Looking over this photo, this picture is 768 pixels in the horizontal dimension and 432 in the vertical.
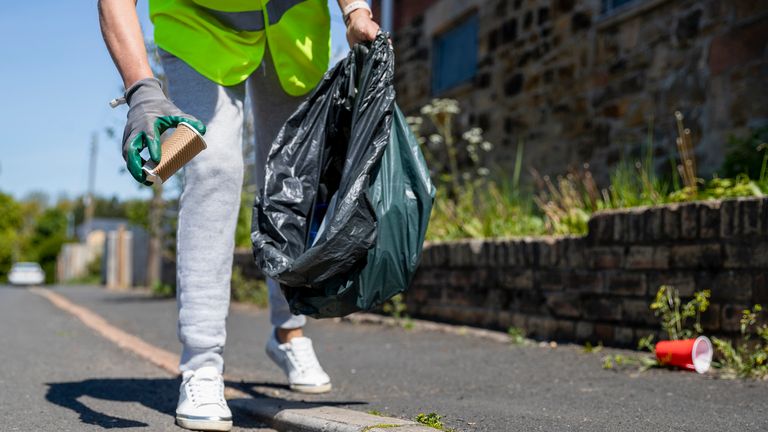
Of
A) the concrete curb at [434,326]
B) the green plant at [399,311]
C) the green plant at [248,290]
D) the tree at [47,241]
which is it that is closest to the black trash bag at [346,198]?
the concrete curb at [434,326]

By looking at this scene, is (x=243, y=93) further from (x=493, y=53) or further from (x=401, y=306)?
(x=493, y=53)

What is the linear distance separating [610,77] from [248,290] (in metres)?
4.47

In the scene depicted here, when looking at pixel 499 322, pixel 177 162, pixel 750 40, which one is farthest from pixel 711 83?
pixel 177 162

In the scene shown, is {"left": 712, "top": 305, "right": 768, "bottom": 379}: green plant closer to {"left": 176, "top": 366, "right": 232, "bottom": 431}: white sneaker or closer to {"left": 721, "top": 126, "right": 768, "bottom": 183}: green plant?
{"left": 721, "top": 126, "right": 768, "bottom": 183}: green plant

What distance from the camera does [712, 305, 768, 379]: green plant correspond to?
333 cm

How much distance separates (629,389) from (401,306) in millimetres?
2858

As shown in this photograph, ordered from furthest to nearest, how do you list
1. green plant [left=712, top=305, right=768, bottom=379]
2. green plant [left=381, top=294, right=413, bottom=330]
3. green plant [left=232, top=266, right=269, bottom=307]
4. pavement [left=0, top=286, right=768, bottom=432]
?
green plant [left=232, top=266, right=269, bottom=307] → green plant [left=381, top=294, right=413, bottom=330] → green plant [left=712, top=305, right=768, bottom=379] → pavement [left=0, top=286, right=768, bottom=432]

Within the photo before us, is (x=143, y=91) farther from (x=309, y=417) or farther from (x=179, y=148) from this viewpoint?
(x=309, y=417)

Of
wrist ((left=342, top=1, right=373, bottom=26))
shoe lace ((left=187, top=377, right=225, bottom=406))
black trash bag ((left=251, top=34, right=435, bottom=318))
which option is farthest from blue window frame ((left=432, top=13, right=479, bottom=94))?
shoe lace ((left=187, top=377, right=225, bottom=406))

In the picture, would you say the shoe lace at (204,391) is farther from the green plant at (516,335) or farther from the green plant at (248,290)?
the green plant at (248,290)

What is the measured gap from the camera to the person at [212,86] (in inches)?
96.1

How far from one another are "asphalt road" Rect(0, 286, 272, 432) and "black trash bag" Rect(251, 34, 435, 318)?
24.1 inches

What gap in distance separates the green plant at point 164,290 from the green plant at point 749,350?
9.28 metres

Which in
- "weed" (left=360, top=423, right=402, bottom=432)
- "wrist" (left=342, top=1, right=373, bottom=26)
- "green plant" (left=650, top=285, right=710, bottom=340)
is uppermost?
→ "wrist" (left=342, top=1, right=373, bottom=26)
